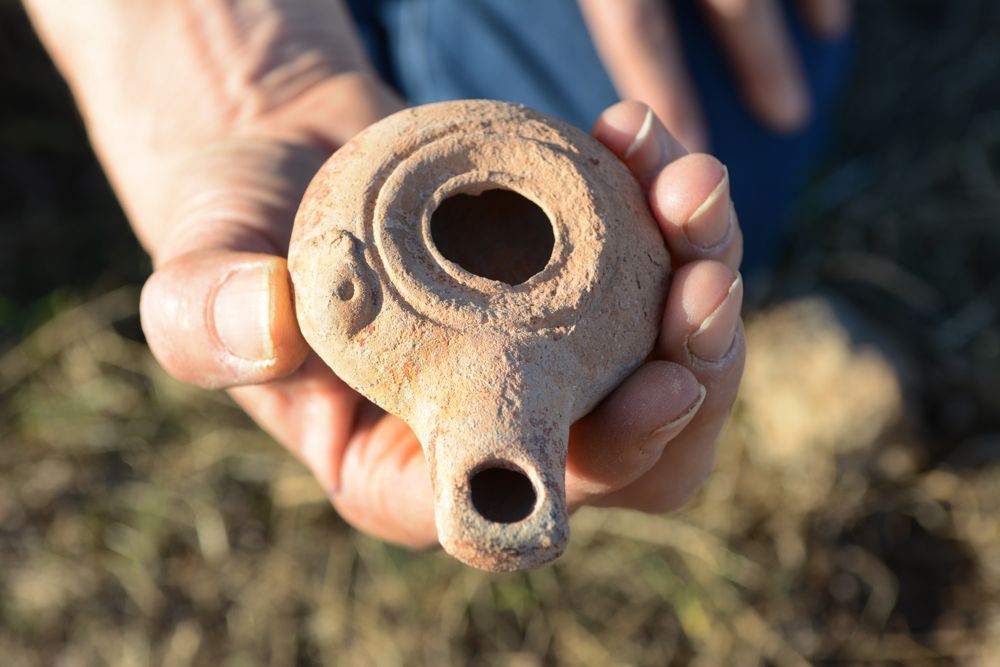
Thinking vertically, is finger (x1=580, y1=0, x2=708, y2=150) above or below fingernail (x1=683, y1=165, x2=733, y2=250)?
below

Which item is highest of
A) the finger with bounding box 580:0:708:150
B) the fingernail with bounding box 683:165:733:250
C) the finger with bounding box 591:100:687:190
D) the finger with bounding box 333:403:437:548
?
the finger with bounding box 591:100:687:190

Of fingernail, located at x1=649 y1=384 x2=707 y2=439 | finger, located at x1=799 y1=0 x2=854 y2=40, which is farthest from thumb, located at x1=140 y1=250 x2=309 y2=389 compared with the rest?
finger, located at x1=799 y1=0 x2=854 y2=40

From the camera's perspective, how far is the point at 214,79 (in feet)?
9.04

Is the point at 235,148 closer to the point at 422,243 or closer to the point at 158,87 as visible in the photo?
the point at 158,87

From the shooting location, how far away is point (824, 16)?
11.6 feet

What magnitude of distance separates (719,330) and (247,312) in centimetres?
90

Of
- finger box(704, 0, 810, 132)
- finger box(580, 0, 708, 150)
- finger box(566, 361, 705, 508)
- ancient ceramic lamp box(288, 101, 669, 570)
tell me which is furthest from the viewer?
finger box(704, 0, 810, 132)

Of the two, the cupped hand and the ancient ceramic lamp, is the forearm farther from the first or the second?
the ancient ceramic lamp

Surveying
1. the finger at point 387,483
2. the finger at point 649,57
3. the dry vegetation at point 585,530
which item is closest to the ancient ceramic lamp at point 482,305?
the finger at point 387,483

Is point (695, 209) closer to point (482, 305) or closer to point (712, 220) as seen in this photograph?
→ point (712, 220)

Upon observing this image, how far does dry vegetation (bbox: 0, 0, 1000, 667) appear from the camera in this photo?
3.26 m

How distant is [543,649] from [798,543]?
0.93 m

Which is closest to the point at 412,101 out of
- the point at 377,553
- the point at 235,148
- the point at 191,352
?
the point at 235,148

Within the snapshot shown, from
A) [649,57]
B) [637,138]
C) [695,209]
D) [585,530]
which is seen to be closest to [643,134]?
[637,138]
